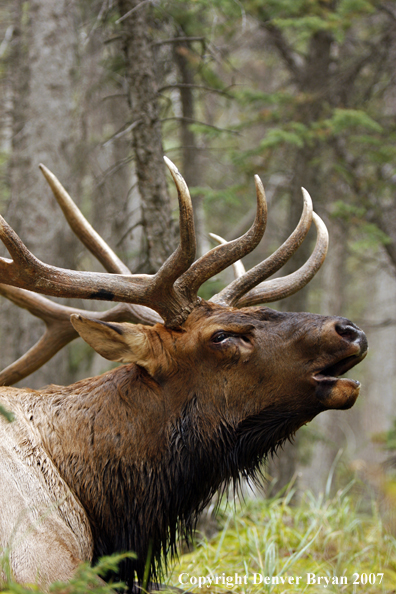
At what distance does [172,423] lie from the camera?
328cm

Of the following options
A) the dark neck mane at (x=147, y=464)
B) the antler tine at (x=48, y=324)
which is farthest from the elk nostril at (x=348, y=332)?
the antler tine at (x=48, y=324)

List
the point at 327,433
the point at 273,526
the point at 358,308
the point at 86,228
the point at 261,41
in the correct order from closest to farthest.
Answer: the point at 86,228 → the point at 273,526 → the point at 261,41 → the point at 327,433 → the point at 358,308

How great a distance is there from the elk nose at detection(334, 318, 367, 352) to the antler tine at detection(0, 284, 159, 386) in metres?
1.43

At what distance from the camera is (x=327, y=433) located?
42.3ft

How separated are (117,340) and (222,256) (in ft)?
2.68

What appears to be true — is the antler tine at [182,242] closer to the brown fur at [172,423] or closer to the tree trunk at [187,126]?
the brown fur at [172,423]

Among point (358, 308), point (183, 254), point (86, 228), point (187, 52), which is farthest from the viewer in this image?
point (358, 308)

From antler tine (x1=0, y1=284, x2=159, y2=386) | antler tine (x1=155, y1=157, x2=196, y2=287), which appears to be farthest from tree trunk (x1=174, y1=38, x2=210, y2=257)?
antler tine (x1=155, y1=157, x2=196, y2=287)

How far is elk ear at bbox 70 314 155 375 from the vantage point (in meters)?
3.17

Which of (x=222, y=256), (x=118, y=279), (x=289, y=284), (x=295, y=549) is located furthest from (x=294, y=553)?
(x=118, y=279)

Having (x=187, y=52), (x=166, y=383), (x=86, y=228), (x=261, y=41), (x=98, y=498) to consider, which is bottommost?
(x=98, y=498)

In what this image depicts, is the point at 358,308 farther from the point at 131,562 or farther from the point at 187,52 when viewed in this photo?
the point at 131,562

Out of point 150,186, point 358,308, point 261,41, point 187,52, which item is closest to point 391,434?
point 150,186

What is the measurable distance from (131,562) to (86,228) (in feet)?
7.57
